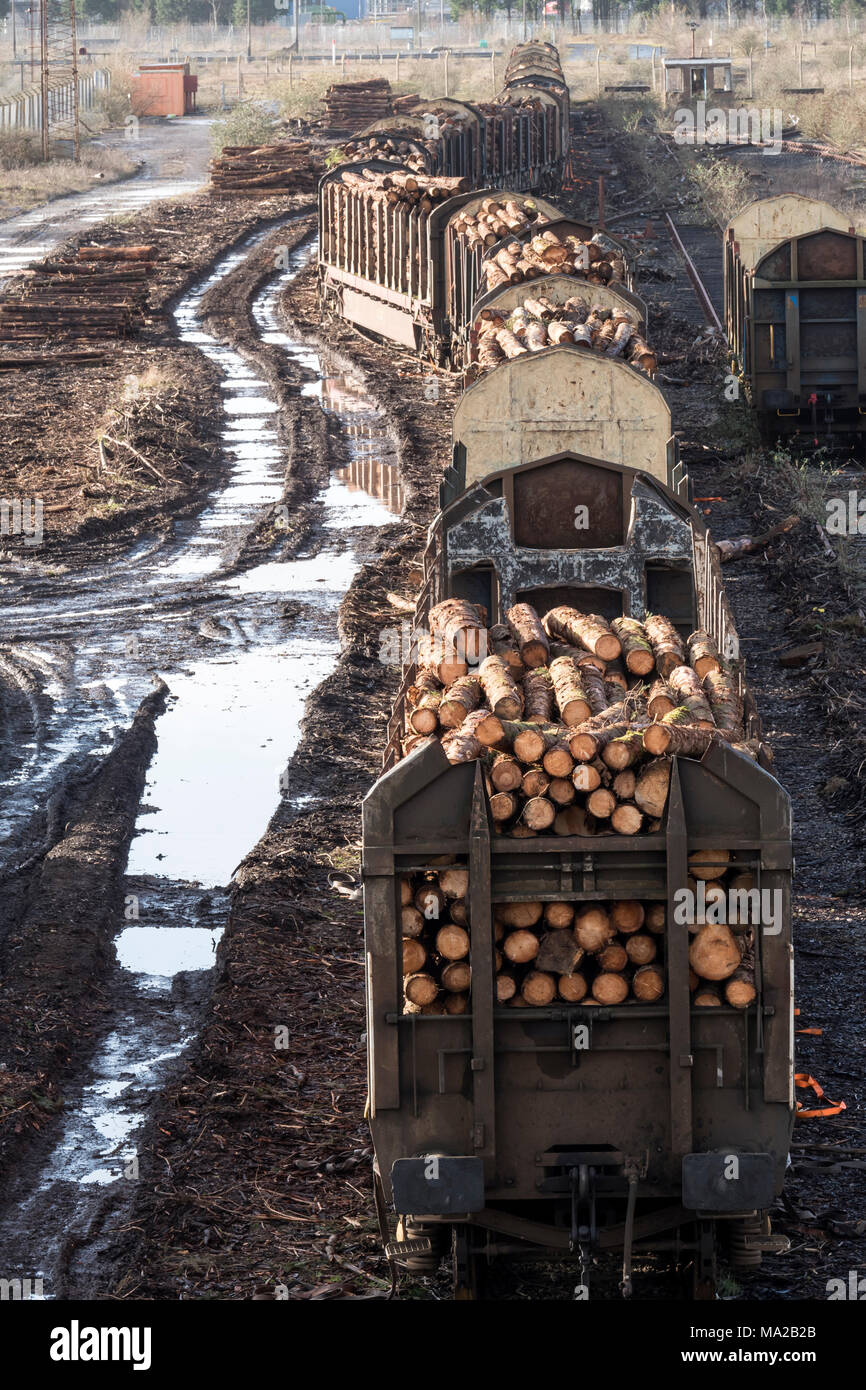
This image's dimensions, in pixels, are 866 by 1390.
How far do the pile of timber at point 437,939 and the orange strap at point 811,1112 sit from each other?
2.36 m

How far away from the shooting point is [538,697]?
7.74 m

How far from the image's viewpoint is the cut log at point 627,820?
6426 millimetres

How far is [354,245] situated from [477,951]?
28.1 meters

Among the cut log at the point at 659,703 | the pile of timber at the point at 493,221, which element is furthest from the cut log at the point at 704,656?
the pile of timber at the point at 493,221

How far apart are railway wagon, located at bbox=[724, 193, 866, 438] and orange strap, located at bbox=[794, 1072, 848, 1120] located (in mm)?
13876

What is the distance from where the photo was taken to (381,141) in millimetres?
40938

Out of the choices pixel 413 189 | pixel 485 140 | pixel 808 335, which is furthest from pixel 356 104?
pixel 808 335

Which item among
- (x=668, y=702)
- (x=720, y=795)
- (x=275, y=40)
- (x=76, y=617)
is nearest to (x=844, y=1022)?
(x=668, y=702)

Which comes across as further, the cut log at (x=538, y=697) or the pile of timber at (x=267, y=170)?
the pile of timber at (x=267, y=170)

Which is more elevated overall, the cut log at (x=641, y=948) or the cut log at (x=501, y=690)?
the cut log at (x=501, y=690)

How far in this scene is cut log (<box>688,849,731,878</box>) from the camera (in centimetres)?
633

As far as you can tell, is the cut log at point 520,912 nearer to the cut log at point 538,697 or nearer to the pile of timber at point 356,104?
the cut log at point 538,697

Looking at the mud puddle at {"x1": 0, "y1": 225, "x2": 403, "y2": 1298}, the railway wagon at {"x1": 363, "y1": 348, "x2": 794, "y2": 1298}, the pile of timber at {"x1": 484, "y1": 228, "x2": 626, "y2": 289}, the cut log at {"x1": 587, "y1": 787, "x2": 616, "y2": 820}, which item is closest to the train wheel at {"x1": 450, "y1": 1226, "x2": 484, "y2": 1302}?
the railway wagon at {"x1": 363, "y1": 348, "x2": 794, "y2": 1298}
